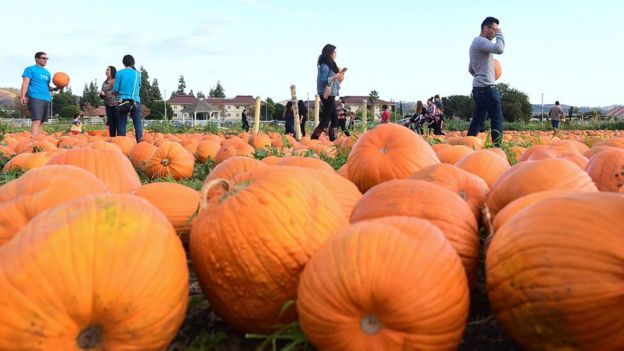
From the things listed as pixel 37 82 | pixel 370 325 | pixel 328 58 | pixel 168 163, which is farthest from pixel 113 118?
pixel 370 325

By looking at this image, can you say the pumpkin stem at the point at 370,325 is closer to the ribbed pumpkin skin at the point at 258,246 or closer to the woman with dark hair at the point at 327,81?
the ribbed pumpkin skin at the point at 258,246

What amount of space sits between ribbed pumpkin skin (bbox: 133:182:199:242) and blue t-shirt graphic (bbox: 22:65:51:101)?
959 cm

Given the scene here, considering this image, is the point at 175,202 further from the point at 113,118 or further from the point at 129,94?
the point at 113,118

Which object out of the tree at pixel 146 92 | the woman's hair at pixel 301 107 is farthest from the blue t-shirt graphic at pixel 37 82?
the tree at pixel 146 92

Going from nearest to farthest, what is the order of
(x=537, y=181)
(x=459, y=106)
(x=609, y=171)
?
(x=537, y=181)
(x=609, y=171)
(x=459, y=106)

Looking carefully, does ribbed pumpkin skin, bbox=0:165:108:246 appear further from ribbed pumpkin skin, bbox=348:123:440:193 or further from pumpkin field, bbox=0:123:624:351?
ribbed pumpkin skin, bbox=348:123:440:193

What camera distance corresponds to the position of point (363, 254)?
1.51 meters

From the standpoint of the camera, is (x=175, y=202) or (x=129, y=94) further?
(x=129, y=94)

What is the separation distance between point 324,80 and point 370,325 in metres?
8.73

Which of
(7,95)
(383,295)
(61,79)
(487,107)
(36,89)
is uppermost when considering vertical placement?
(7,95)

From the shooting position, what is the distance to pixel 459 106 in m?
61.6

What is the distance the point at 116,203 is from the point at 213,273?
380mm

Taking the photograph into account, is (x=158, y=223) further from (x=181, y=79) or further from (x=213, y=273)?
(x=181, y=79)

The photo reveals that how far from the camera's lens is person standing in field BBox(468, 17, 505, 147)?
7.61m
